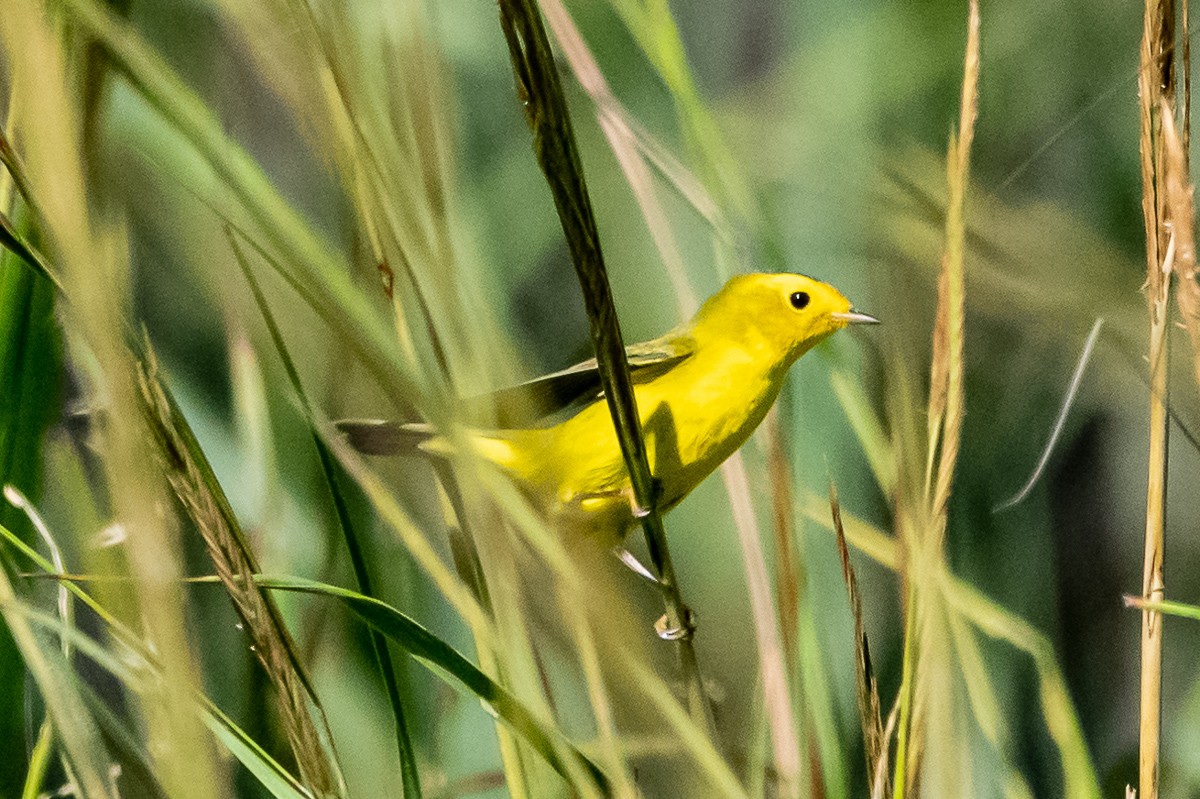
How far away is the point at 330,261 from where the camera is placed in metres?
0.77

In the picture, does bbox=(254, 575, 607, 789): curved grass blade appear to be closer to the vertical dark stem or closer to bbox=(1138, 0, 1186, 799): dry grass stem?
the vertical dark stem

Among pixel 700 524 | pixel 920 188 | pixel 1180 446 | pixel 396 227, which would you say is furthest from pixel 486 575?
pixel 1180 446

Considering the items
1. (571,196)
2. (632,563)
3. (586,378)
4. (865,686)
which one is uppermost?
(571,196)

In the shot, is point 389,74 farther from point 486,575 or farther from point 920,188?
point 920,188

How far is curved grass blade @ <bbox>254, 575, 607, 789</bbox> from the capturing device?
1.94 ft

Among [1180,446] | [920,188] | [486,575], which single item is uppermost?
[920,188]

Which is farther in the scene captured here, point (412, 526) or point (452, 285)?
point (412, 526)

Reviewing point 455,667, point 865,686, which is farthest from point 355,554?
point 865,686

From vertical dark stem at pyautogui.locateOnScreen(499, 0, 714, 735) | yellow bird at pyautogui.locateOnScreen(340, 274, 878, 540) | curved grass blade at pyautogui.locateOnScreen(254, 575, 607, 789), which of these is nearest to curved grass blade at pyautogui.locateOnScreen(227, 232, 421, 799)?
curved grass blade at pyautogui.locateOnScreen(254, 575, 607, 789)

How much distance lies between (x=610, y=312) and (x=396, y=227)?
20 centimetres

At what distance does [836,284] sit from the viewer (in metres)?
1.12

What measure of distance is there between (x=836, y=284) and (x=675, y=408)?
0.20m

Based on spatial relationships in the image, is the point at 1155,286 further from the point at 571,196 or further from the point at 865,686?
the point at 571,196

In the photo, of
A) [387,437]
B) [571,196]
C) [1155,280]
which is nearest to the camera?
[571,196]
